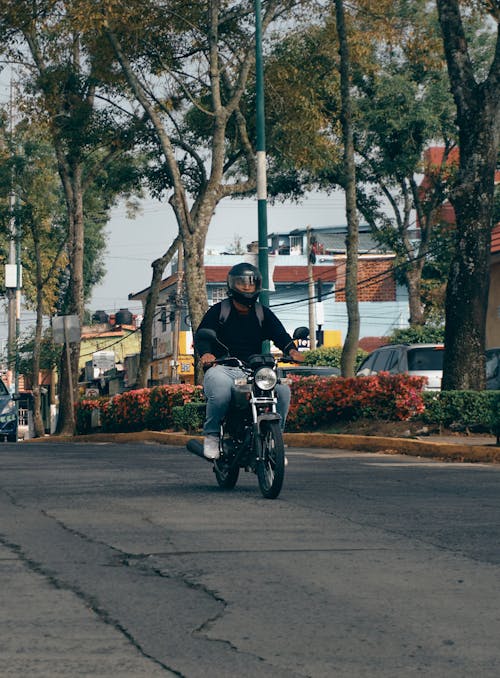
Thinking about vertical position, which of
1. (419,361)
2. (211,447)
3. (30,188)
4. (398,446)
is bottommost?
(398,446)

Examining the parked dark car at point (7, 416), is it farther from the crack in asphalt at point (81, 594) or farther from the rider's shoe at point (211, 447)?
the crack in asphalt at point (81, 594)

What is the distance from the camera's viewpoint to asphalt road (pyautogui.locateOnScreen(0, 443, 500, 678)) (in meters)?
4.94

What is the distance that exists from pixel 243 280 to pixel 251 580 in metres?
4.48

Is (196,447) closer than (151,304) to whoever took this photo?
Yes

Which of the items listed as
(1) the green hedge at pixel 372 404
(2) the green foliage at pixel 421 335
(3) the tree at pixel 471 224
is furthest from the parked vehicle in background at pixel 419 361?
(2) the green foliage at pixel 421 335

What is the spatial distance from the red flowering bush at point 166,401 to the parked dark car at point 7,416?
3.95 m

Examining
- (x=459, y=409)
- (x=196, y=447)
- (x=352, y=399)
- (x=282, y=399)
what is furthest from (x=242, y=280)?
(x=352, y=399)

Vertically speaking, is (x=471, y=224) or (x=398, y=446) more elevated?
(x=471, y=224)

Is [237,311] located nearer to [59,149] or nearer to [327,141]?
[327,141]

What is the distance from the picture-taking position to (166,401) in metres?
28.0

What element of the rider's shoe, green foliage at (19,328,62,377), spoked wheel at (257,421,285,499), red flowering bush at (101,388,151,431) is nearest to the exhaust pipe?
the rider's shoe

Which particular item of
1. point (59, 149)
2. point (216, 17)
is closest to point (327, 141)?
point (216, 17)

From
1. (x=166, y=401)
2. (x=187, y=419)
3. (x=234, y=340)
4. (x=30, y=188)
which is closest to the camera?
(x=234, y=340)

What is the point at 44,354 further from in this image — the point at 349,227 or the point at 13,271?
→ the point at 349,227
